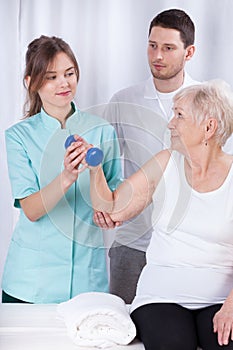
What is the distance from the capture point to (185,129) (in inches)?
77.5

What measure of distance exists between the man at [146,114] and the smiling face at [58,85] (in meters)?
0.18

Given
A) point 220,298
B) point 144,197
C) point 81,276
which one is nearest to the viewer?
point 220,298

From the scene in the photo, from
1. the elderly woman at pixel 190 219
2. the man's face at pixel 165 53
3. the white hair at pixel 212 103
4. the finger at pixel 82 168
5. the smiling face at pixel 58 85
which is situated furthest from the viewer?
the man's face at pixel 165 53

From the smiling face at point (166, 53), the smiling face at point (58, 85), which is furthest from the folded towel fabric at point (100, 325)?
the smiling face at point (166, 53)

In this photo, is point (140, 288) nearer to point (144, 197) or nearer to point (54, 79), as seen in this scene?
point (144, 197)

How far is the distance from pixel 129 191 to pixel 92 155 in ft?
0.51

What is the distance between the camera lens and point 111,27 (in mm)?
2320

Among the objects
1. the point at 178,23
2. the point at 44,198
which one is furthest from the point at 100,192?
the point at 178,23

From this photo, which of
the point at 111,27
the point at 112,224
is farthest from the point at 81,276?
the point at 111,27

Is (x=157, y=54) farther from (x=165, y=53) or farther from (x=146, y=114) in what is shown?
(x=146, y=114)

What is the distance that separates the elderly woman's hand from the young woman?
2.00ft

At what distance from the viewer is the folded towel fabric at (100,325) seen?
66.7 inches

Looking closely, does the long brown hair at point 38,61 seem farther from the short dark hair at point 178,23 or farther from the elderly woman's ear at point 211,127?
the elderly woman's ear at point 211,127

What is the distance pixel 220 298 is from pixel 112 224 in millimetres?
474
